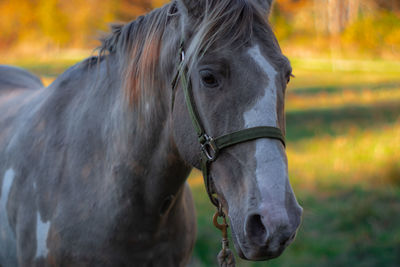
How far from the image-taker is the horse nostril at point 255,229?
1.49 m

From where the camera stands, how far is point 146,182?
6.70 feet

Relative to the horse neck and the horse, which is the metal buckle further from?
the horse neck

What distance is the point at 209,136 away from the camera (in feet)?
5.52

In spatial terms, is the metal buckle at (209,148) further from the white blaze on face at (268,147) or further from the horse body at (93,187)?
the horse body at (93,187)

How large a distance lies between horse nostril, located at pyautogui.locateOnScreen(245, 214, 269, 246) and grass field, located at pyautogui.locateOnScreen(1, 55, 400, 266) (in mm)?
2612

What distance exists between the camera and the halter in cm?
155

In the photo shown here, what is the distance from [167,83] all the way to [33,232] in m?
1.11

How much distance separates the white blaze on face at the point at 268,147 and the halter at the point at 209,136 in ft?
0.08

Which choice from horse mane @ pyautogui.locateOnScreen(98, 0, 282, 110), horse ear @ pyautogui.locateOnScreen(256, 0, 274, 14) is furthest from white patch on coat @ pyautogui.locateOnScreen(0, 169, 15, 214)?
horse ear @ pyautogui.locateOnScreen(256, 0, 274, 14)

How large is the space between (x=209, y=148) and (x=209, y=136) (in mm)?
55

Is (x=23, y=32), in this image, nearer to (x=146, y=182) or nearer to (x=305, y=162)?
(x=305, y=162)

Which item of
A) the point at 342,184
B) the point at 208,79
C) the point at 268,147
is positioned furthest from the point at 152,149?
the point at 342,184

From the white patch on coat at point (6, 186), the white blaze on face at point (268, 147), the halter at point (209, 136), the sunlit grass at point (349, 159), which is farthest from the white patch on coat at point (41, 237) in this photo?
the sunlit grass at point (349, 159)

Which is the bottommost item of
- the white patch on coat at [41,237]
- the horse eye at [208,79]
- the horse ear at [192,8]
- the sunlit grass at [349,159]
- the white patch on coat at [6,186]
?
the sunlit grass at [349,159]
